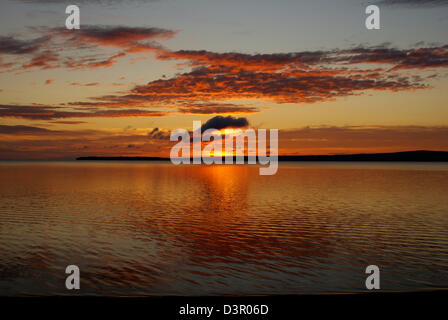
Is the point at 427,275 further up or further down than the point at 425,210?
further down

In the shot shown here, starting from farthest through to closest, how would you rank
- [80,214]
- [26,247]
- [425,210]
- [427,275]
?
[425,210], [80,214], [26,247], [427,275]

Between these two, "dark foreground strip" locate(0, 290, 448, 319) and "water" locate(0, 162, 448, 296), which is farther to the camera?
"water" locate(0, 162, 448, 296)

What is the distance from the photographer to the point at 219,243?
2666 cm

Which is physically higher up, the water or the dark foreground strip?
the water

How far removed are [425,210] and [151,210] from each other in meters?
29.6

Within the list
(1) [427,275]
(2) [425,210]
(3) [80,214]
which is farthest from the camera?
(2) [425,210]
